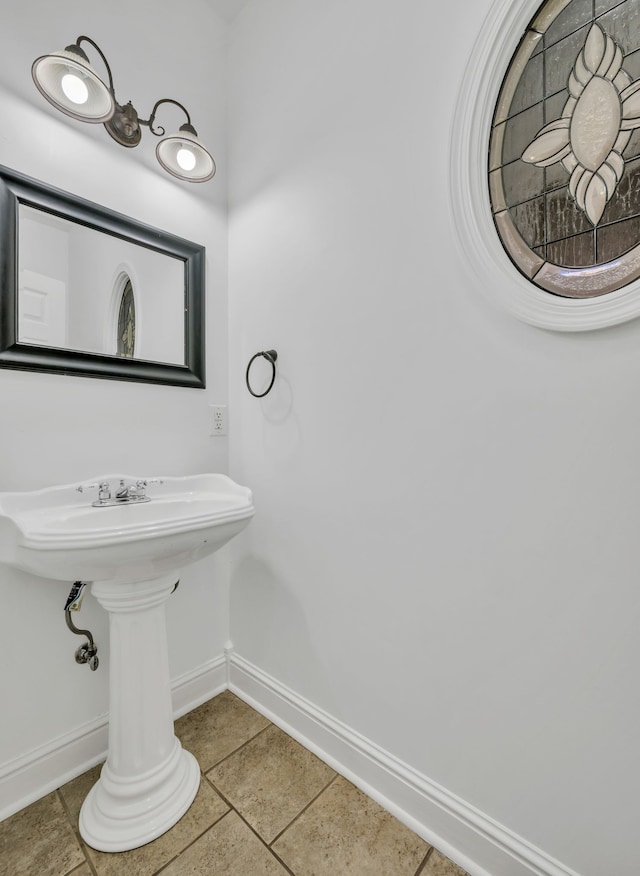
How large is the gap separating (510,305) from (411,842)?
4.56 feet

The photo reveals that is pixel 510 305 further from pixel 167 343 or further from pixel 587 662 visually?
pixel 167 343

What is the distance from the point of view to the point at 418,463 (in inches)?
42.6

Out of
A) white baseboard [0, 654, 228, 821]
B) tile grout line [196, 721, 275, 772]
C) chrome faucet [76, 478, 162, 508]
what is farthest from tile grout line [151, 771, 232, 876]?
chrome faucet [76, 478, 162, 508]

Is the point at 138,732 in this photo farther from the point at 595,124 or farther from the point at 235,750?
the point at 595,124

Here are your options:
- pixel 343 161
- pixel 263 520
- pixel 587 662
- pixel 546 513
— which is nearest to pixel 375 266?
pixel 343 161

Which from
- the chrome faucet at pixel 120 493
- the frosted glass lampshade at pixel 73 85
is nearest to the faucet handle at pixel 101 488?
the chrome faucet at pixel 120 493

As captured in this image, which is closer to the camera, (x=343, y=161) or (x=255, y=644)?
(x=343, y=161)

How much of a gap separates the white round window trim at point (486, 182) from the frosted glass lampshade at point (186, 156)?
837mm

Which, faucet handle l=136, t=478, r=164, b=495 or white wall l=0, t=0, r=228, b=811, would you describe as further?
faucet handle l=136, t=478, r=164, b=495

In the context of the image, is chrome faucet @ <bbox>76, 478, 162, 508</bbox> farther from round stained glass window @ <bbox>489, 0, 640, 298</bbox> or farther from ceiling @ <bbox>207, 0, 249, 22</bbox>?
ceiling @ <bbox>207, 0, 249, 22</bbox>

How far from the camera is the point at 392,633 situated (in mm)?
1147

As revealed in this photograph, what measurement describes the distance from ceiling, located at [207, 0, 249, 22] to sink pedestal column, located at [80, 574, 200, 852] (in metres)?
2.19

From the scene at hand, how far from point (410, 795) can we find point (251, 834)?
44 cm

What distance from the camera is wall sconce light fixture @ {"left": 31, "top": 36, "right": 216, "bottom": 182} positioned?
1013 mm
